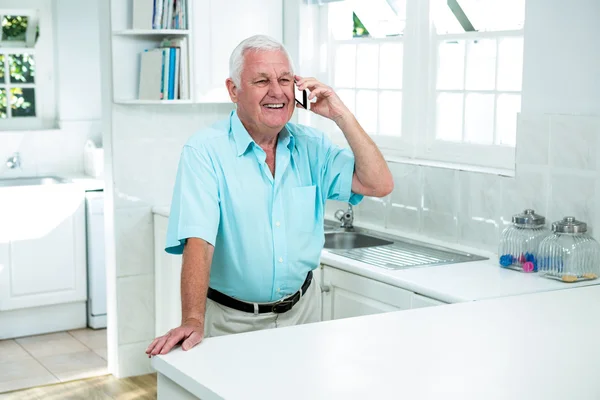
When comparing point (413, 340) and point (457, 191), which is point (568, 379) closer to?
point (413, 340)

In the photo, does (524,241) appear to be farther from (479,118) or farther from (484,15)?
(484,15)

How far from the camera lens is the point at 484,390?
5.51ft

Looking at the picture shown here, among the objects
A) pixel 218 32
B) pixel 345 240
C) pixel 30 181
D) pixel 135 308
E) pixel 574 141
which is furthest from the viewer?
pixel 30 181

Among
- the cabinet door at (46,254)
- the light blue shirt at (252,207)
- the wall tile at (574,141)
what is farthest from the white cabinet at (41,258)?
the wall tile at (574,141)

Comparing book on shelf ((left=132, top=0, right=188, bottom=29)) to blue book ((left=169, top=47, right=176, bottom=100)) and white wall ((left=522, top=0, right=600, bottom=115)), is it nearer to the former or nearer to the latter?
blue book ((left=169, top=47, right=176, bottom=100))

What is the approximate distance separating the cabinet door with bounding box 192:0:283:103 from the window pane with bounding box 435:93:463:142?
1.18 meters

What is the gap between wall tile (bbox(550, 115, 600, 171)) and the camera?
122 inches

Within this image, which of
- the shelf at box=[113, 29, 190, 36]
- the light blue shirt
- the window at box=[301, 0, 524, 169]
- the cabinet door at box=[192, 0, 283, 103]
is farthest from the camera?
the cabinet door at box=[192, 0, 283, 103]

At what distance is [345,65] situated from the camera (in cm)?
461

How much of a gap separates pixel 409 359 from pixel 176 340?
52cm

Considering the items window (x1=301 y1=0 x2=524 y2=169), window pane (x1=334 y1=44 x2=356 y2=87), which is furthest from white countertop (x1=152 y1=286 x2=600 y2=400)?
window pane (x1=334 y1=44 x2=356 y2=87)

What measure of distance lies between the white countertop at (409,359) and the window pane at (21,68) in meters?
4.58

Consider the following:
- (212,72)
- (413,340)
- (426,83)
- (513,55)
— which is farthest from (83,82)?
(413,340)

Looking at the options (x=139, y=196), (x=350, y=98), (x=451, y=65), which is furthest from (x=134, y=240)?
(x=451, y=65)
